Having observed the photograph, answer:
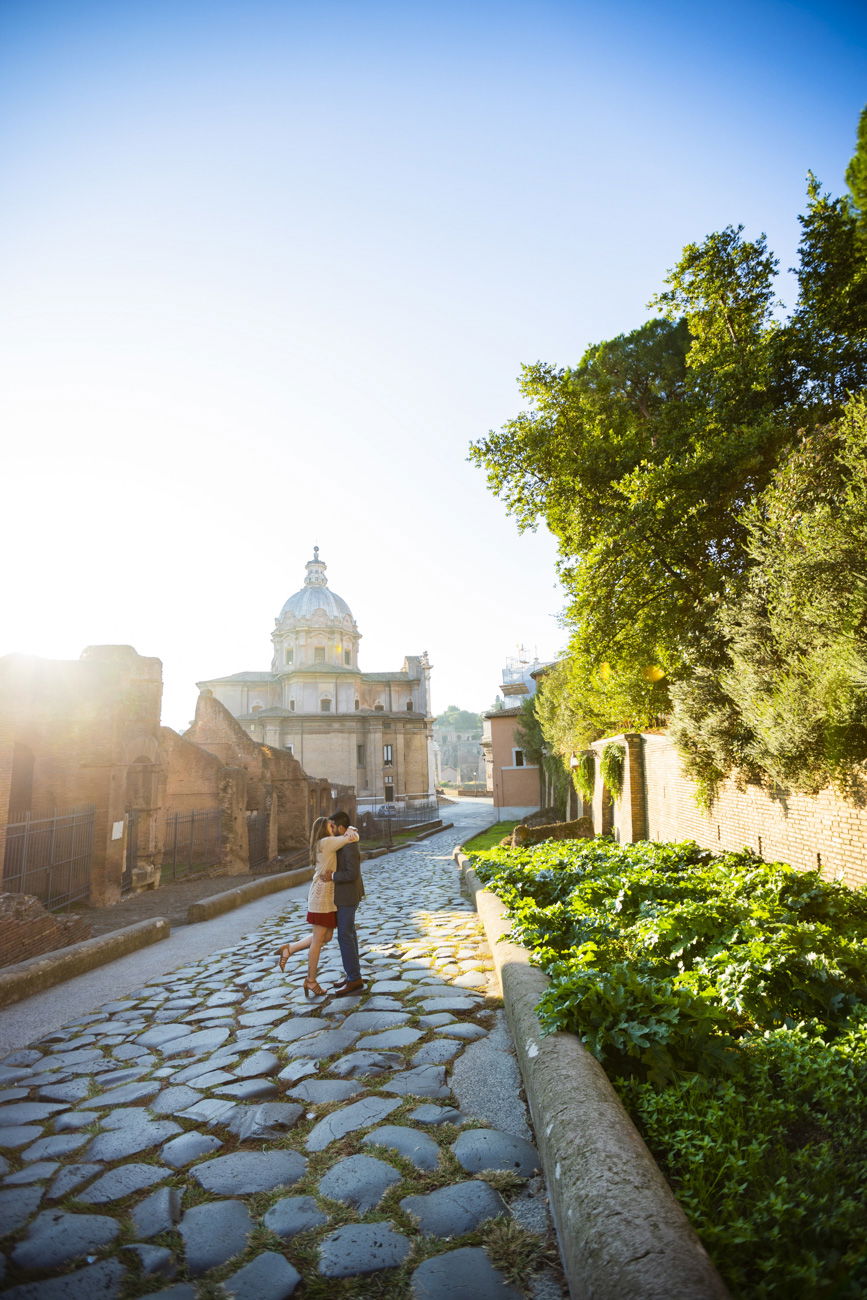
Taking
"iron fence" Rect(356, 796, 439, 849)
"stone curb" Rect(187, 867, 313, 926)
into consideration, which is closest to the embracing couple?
"stone curb" Rect(187, 867, 313, 926)

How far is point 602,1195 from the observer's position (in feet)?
6.92

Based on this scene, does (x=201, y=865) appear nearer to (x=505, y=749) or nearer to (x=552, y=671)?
(x=552, y=671)

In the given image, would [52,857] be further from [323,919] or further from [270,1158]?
[270,1158]

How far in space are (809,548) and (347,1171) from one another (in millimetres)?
7657

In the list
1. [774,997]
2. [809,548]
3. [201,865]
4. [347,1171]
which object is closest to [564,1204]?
[347,1171]

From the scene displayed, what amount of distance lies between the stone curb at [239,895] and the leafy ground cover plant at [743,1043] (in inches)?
244

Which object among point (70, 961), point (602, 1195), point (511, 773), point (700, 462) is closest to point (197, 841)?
point (70, 961)

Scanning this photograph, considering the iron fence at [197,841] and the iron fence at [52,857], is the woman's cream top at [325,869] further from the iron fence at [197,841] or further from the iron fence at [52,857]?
the iron fence at [197,841]

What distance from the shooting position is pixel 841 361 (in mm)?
11930

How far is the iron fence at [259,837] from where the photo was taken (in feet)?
63.4

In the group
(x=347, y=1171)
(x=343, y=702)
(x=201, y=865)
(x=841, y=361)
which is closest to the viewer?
(x=347, y=1171)

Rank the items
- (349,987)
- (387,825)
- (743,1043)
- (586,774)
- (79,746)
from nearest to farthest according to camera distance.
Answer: (743,1043)
(349,987)
(79,746)
(586,774)
(387,825)

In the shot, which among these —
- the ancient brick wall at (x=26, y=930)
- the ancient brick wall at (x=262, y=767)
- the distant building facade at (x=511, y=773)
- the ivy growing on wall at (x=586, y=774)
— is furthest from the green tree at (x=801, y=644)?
the distant building facade at (x=511, y=773)

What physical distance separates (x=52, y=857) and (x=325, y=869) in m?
7.90
